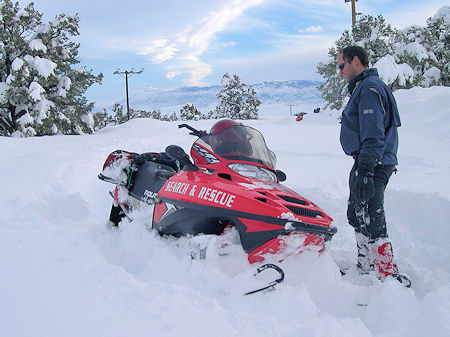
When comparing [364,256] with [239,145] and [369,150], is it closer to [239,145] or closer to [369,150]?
[369,150]

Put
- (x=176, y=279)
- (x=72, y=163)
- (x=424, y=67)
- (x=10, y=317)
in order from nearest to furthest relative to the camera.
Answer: (x=10, y=317)
(x=176, y=279)
(x=72, y=163)
(x=424, y=67)

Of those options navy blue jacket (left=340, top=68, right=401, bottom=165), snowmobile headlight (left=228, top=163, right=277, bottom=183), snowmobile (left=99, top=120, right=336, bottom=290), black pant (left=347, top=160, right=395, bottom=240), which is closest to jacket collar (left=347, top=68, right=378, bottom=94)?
navy blue jacket (left=340, top=68, right=401, bottom=165)

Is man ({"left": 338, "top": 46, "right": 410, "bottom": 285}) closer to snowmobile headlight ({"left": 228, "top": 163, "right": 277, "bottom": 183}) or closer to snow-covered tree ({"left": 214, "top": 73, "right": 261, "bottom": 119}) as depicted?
snowmobile headlight ({"left": 228, "top": 163, "right": 277, "bottom": 183})

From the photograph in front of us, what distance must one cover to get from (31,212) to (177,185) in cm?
229

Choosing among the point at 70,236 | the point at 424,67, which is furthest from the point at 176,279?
the point at 424,67

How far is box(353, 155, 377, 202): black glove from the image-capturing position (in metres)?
2.96

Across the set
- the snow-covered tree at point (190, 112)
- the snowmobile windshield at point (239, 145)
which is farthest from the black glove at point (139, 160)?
the snow-covered tree at point (190, 112)

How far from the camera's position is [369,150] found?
2994 mm

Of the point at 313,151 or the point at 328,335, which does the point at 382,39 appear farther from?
the point at 328,335

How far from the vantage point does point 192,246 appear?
2803 millimetres

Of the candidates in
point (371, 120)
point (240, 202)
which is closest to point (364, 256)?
point (371, 120)

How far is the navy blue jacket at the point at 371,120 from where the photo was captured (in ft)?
9.86

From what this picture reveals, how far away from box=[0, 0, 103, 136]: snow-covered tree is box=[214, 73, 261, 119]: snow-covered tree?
907 inches

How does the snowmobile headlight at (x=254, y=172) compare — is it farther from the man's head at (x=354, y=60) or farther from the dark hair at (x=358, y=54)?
the dark hair at (x=358, y=54)
